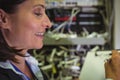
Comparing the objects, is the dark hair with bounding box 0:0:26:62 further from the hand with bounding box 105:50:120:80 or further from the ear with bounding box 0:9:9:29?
the hand with bounding box 105:50:120:80

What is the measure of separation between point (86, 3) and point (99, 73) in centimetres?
75

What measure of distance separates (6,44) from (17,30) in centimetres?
6

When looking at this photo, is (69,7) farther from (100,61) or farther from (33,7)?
(33,7)

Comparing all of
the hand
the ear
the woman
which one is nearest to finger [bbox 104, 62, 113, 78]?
the hand

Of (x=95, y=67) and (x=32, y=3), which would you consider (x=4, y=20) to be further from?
(x=95, y=67)

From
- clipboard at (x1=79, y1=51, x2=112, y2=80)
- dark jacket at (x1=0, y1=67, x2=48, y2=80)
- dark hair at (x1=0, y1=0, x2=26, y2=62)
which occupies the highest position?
dark hair at (x1=0, y1=0, x2=26, y2=62)

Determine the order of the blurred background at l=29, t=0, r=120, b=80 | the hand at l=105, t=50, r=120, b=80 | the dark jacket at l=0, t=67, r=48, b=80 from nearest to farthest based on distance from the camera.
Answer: the dark jacket at l=0, t=67, r=48, b=80, the hand at l=105, t=50, r=120, b=80, the blurred background at l=29, t=0, r=120, b=80

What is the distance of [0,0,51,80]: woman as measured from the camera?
86cm

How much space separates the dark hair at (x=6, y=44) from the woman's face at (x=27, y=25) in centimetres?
1

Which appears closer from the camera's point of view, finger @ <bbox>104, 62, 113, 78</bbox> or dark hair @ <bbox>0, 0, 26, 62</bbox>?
dark hair @ <bbox>0, 0, 26, 62</bbox>

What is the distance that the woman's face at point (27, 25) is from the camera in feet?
2.85

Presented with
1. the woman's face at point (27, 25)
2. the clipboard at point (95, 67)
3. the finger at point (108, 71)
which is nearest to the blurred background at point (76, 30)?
the clipboard at point (95, 67)

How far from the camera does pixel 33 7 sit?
35.2 inches

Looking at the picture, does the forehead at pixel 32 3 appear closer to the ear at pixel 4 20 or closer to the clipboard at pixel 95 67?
the ear at pixel 4 20
